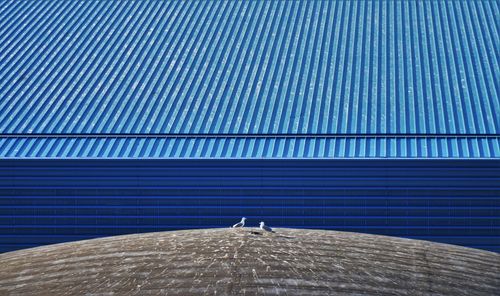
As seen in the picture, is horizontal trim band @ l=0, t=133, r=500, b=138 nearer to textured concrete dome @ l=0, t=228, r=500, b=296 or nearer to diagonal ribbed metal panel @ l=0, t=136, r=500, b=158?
diagonal ribbed metal panel @ l=0, t=136, r=500, b=158

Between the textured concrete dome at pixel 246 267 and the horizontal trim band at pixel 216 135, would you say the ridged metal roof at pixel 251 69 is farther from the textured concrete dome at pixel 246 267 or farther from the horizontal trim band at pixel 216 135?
the textured concrete dome at pixel 246 267

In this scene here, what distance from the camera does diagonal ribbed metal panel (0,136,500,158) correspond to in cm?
1812

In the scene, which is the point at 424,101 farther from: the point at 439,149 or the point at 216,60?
the point at 216,60

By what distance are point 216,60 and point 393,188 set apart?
521cm

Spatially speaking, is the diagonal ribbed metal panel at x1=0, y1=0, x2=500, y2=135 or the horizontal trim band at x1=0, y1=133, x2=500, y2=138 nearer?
the horizontal trim band at x1=0, y1=133, x2=500, y2=138

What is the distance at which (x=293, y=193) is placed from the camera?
1825cm

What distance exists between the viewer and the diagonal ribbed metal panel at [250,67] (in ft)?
63.5

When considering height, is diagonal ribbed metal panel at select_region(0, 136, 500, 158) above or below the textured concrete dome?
above

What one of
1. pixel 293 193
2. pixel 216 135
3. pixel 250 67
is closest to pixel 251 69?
pixel 250 67

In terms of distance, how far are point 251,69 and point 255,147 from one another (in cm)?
313

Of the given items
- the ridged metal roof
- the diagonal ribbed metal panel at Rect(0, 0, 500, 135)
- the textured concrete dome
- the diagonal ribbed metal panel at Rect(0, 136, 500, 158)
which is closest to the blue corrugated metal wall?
the diagonal ribbed metal panel at Rect(0, 136, 500, 158)

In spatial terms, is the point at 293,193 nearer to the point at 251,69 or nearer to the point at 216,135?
the point at 216,135

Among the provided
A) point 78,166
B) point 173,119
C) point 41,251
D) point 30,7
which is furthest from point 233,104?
point 41,251

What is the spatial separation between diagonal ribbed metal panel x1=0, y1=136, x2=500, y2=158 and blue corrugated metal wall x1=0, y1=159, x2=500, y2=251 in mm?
188
